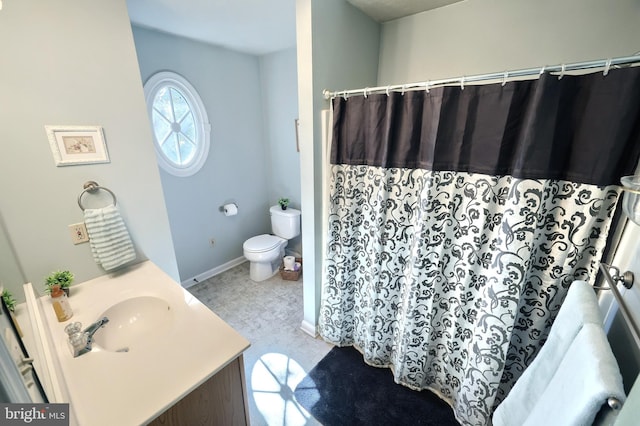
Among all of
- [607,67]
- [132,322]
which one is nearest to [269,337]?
[132,322]

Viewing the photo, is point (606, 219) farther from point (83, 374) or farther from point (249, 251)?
point (249, 251)

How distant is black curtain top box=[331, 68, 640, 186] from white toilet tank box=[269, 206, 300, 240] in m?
1.62

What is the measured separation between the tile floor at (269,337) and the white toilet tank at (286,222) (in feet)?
1.73

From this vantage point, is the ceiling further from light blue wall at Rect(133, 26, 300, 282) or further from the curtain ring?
the curtain ring

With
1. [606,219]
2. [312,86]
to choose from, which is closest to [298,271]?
[312,86]

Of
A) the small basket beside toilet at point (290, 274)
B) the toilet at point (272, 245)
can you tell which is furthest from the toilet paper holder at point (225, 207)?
the small basket beside toilet at point (290, 274)

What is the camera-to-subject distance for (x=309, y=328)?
6.53ft

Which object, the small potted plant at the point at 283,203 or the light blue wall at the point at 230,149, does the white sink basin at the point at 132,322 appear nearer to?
the light blue wall at the point at 230,149

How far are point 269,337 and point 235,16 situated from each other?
2503mm

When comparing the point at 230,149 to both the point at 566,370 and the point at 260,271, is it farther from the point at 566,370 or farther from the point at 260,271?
the point at 566,370

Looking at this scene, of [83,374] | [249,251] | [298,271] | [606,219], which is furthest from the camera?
[298,271]

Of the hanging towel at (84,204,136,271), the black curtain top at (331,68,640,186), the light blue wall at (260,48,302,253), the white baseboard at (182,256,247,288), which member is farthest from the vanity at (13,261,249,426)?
the light blue wall at (260,48,302,253)

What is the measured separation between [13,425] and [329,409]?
1455mm

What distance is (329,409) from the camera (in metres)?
1.45
